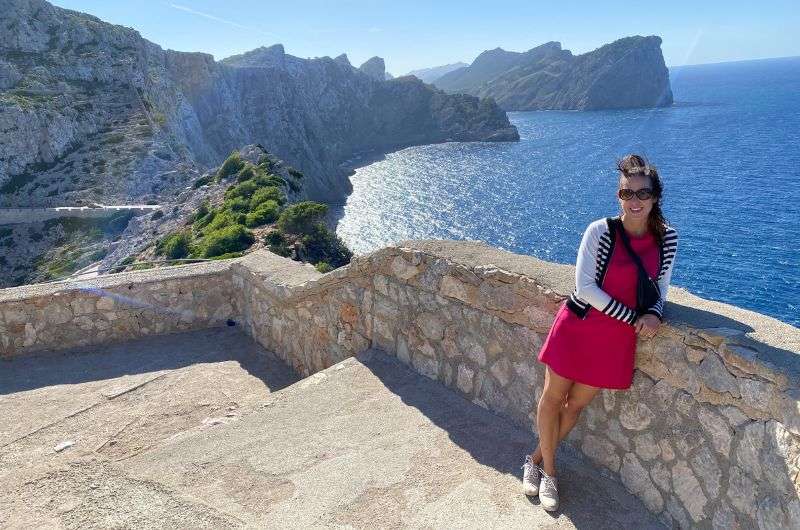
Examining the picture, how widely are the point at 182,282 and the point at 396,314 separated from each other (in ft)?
12.2

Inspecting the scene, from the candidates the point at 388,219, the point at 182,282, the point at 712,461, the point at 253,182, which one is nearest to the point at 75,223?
the point at 253,182

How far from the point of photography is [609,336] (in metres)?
3.09

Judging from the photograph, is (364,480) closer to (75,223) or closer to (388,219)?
(75,223)

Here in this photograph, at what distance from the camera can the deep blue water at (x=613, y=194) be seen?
40.0m

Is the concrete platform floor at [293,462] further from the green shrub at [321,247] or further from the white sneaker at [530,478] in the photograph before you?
the green shrub at [321,247]

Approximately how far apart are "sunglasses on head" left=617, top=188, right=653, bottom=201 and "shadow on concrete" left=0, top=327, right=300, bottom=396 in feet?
14.8

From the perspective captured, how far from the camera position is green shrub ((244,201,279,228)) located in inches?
1128

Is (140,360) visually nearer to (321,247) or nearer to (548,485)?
(548,485)

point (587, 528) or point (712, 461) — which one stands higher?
point (712, 461)

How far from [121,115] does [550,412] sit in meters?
65.7

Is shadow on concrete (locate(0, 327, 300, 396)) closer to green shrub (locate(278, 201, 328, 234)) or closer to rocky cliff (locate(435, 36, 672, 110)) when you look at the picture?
green shrub (locate(278, 201, 328, 234))

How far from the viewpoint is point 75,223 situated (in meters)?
44.4

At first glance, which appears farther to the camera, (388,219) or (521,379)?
(388,219)

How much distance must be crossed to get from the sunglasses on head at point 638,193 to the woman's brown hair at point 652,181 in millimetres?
40
